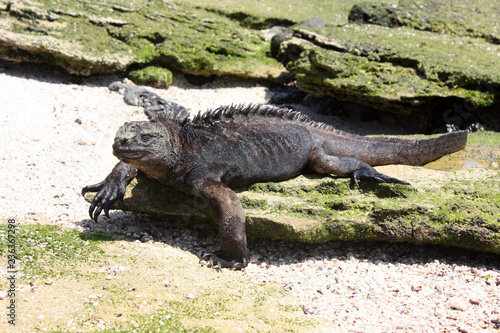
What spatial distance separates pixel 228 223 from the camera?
4.10m

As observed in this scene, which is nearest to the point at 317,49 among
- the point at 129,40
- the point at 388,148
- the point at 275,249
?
the point at 388,148

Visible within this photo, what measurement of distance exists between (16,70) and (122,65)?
1.85 meters

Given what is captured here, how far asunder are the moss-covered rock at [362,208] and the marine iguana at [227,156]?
6.2 inches

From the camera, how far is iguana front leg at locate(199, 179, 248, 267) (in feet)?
13.5

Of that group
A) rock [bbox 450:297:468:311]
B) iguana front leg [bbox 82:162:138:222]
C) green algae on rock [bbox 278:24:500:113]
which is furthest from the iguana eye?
green algae on rock [bbox 278:24:500:113]

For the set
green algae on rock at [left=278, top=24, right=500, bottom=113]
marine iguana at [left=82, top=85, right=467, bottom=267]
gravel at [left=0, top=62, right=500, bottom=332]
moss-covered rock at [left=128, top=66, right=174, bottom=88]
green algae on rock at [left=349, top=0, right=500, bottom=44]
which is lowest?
gravel at [left=0, top=62, right=500, bottom=332]

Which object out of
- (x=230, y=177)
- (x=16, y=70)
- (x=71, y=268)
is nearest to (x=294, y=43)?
(x=230, y=177)

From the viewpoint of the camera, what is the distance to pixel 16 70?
7.89m

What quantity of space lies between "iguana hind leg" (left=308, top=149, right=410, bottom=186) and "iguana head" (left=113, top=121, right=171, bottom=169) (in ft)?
5.36

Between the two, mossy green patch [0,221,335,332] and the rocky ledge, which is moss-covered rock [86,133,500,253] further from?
the rocky ledge

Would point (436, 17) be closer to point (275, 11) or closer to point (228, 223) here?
point (275, 11)

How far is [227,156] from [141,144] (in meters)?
0.89

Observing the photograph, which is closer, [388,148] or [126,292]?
[126,292]

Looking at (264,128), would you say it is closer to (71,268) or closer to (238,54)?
(71,268)
